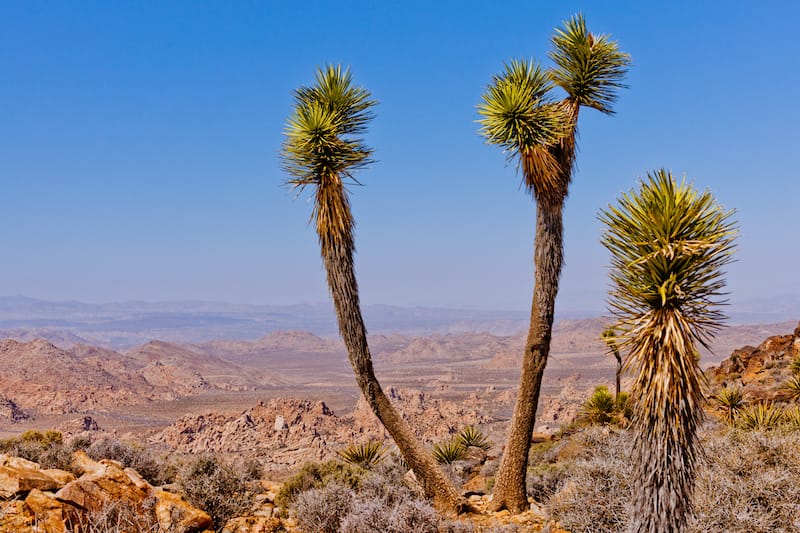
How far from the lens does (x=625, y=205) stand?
21.2 feet

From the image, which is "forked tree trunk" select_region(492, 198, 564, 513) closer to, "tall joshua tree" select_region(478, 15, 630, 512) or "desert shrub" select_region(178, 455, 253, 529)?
"tall joshua tree" select_region(478, 15, 630, 512)

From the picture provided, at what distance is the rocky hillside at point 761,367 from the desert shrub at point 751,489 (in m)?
11.4

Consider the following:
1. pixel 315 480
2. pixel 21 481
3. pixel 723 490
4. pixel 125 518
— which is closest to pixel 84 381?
pixel 315 480

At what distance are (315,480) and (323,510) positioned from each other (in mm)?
1943

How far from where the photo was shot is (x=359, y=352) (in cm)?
931

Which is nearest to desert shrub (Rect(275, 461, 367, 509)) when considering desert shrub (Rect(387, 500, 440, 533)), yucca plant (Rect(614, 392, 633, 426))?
desert shrub (Rect(387, 500, 440, 533))

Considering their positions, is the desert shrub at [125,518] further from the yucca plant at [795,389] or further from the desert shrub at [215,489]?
the yucca plant at [795,389]

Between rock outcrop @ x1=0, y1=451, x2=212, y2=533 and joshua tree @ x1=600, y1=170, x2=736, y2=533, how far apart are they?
5399 mm

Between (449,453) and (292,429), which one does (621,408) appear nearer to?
(449,453)

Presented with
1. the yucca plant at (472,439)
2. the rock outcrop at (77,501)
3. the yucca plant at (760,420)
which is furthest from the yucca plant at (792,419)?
the rock outcrop at (77,501)

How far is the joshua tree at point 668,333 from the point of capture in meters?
5.89

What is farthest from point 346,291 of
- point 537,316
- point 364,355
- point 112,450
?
point 112,450

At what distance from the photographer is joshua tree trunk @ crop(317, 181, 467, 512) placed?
9.28m

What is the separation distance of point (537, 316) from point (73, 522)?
700cm
